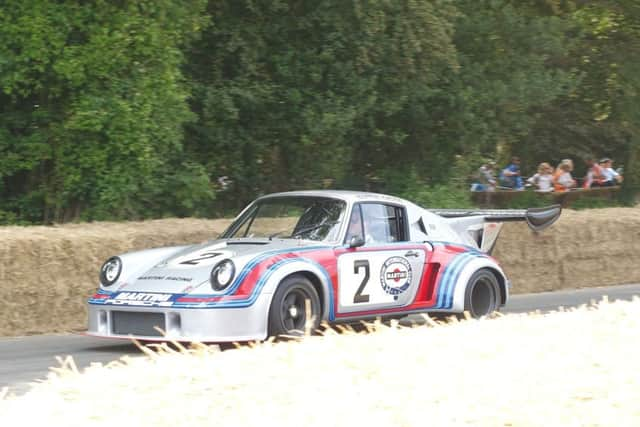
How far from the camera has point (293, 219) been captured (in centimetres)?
1005

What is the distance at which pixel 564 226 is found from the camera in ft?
53.8

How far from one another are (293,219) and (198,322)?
1.87m

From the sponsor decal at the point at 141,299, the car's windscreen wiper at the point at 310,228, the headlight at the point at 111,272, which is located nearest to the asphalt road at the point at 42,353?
the sponsor decal at the point at 141,299

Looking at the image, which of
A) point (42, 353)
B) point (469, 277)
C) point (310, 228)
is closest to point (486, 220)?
point (469, 277)

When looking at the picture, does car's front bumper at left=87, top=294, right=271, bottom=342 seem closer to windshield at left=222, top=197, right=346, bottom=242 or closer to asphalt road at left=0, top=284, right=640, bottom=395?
asphalt road at left=0, top=284, right=640, bottom=395

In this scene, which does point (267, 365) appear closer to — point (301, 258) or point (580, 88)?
point (301, 258)

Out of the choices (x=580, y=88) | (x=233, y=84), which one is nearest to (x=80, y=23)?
(x=233, y=84)

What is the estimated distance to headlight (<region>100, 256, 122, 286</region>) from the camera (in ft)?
30.6

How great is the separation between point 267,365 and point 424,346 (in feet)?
2.51

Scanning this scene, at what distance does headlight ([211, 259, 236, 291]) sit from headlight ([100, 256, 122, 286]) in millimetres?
1045

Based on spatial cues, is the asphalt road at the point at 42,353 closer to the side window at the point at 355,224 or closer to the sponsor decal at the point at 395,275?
the side window at the point at 355,224

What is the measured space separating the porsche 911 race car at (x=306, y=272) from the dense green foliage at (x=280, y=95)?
16.5 feet

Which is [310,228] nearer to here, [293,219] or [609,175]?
[293,219]

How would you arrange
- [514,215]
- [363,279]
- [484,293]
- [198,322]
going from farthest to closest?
1. [514,215]
2. [484,293]
3. [363,279]
4. [198,322]
